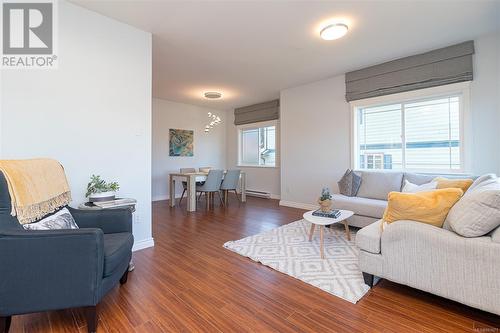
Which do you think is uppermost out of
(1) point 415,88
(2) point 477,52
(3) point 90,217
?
(2) point 477,52

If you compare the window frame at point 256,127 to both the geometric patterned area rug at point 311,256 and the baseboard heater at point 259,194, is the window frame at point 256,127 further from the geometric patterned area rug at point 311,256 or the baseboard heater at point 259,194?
the geometric patterned area rug at point 311,256

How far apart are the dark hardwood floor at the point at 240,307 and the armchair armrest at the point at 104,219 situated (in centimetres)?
49

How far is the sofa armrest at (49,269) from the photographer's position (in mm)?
1273

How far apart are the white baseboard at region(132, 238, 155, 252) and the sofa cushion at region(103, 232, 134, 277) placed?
2.75ft

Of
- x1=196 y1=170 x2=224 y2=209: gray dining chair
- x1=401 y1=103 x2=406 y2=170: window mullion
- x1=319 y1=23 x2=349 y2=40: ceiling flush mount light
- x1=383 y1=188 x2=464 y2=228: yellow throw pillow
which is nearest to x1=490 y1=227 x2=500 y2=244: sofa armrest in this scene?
x1=383 y1=188 x2=464 y2=228: yellow throw pillow

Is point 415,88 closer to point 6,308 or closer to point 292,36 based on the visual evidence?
point 292,36

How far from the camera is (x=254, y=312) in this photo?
5.28ft

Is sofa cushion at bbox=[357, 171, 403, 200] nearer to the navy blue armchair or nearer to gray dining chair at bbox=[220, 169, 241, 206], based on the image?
gray dining chair at bbox=[220, 169, 241, 206]

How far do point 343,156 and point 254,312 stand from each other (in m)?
3.44

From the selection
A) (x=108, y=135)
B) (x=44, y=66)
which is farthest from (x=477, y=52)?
(x=44, y=66)

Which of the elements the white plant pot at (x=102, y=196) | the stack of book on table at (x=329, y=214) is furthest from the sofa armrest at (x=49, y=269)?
the stack of book on table at (x=329, y=214)

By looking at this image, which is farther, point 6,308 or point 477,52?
point 477,52

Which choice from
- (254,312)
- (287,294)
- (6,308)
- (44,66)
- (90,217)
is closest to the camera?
(6,308)

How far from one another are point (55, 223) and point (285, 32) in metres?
3.01
